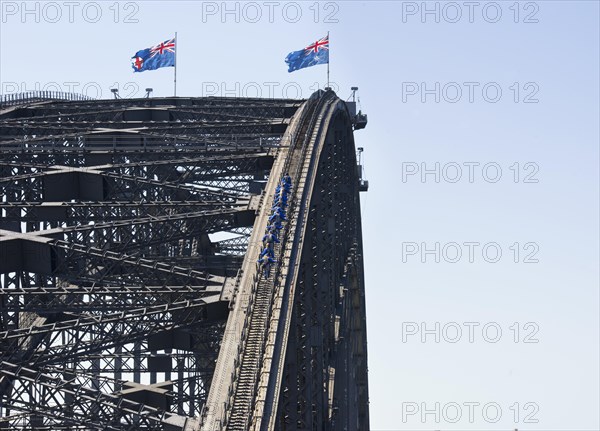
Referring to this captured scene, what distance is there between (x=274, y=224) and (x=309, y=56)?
3256 cm

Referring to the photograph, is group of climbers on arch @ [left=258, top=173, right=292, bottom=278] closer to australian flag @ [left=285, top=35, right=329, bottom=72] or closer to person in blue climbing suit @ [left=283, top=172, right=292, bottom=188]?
person in blue climbing suit @ [left=283, top=172, right=292, bottom=188]

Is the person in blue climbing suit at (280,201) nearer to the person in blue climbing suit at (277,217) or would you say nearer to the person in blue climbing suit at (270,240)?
the person in blue climbing suit at (277,217)

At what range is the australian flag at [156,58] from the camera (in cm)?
9506

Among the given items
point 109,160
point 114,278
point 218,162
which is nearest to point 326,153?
point 218,162

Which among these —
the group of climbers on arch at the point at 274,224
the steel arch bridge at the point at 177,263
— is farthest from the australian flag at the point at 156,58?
the group of climbers on arch at the point at 274,224

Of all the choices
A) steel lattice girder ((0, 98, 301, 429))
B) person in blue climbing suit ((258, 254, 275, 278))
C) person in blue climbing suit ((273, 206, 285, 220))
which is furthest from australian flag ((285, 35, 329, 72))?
person in blue climbing suit ((258, 254, 275, 278))

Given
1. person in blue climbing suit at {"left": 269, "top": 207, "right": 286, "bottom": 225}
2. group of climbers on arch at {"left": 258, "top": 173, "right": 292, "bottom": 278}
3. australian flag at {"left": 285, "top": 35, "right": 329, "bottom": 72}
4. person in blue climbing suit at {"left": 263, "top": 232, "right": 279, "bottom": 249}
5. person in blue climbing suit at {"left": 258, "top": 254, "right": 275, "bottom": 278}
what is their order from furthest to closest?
1. australian flag at {"left": 285, "top": 35, "right": 329, "bottom": 72}
2. person in blue climbing suit at {"left": 269, "top": 207, "right": 286, "bottom": 225}
3. person in blue climbing suit at {"left": 263, "top": 232, "right": 279, "bottom": 249}
4. group of climbers on arch at {"left": 258, "top": 173, "right": 292, "bottom": 278}
5. person in blue climbing suit at {"left": 258, "top": 254, "right": 275, "bottom": 278}

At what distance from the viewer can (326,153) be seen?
72.9 m

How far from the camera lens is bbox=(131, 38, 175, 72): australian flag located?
95062 mm

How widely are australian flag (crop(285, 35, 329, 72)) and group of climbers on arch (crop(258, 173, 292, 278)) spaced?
26.1m

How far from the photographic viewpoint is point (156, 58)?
95.4m

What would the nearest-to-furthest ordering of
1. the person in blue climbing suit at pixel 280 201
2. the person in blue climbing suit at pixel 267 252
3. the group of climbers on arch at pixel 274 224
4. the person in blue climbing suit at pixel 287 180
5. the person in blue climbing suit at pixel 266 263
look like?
the person in blue climbing suit at pixel 266 263 → the group of climbers on arch at pixel 274 224 → the person in blue climbing suit at pixel 267 252 → the person in blue climbing suit at pixel 280 201 → the person in blue climbing suit at pixel 287 180

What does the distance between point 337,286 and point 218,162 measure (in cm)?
1026

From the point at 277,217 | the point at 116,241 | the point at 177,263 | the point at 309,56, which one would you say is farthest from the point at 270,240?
the point at 309,56
